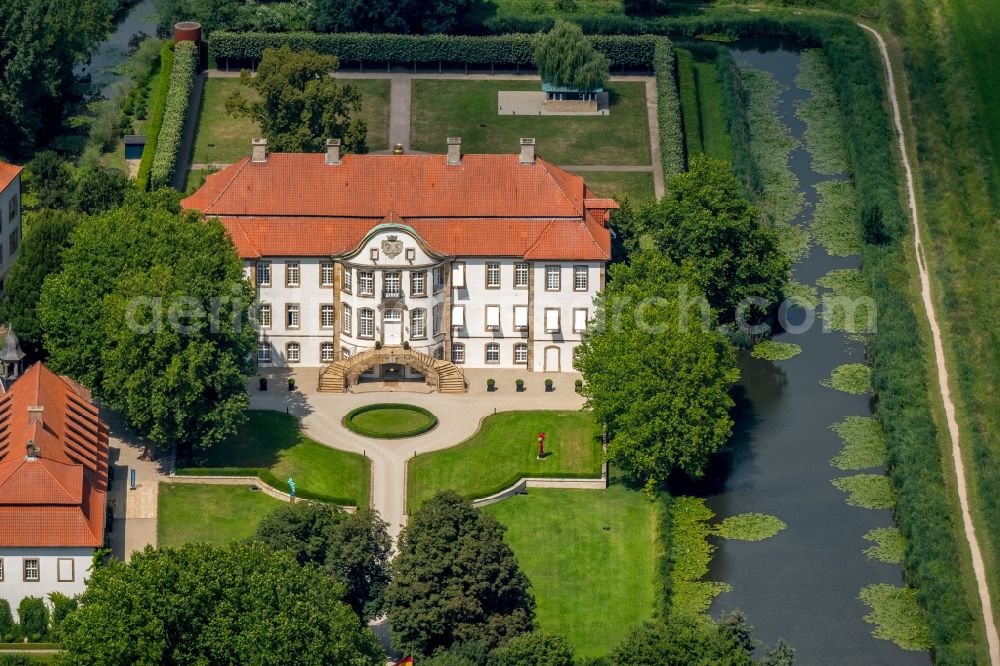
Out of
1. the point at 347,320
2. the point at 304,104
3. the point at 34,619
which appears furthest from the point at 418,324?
the point at 34,619

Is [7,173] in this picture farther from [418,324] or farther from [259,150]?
[418,324]

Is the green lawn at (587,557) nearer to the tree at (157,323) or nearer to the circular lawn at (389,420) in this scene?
the circular lawn at (389,420)

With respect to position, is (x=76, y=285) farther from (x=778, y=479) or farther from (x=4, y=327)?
(x=778, y=479)

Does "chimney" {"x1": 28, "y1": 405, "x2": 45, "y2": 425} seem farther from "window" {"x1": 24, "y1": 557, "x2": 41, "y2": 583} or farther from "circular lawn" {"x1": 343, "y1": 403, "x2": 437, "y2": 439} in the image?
"circular lawn" {"x1": 343, "y1": 403, "x2": 437, "y2": 439}

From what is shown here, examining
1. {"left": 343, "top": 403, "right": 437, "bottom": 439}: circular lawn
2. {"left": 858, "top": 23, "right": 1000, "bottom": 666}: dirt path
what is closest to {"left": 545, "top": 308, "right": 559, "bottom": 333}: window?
{"left": 343, "top": 403, "right": 437, "bottom": 439}: circular lawn

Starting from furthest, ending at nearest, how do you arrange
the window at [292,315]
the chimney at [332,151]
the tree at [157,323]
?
1. the chimney at [332,151]
2. the window at [292,315]
3. the tree at [157,323]

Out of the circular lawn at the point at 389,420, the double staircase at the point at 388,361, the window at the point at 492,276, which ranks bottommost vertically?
the circular lawn at the point at 389,420

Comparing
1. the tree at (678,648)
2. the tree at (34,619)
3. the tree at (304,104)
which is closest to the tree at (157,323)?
the tree at (34,619)
